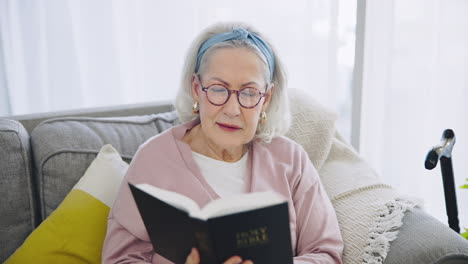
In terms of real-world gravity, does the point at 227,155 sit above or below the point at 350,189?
above

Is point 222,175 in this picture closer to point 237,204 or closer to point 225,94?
point 225,94

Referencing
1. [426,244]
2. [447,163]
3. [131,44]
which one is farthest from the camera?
[131,44]

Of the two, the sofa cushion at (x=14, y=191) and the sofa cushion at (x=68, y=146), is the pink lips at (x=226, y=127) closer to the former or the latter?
the sofa cushion at (x=68, y=146)

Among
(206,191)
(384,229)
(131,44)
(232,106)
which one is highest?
(131,44)

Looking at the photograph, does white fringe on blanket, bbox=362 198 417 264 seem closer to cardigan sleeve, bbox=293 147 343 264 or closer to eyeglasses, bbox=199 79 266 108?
cardigan sleeve, bbox=293 147 343 264

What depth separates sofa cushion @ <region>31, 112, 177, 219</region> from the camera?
1.47 meters

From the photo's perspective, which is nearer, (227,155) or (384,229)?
(384,229)

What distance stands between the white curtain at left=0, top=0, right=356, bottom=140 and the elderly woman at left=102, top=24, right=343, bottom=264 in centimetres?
114

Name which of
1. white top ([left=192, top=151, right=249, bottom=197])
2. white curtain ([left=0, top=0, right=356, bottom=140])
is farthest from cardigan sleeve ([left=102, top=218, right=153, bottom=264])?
white curtain ([left=0, top=0, right=356, bottom=140])

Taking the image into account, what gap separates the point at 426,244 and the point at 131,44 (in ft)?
6.36

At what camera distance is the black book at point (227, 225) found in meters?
0.81

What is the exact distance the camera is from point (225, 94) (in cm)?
129

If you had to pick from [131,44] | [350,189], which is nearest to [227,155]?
[350,189]

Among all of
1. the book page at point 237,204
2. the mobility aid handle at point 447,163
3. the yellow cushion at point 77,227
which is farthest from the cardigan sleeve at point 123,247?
the mobility aid handle at point 447,163
